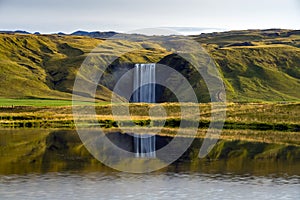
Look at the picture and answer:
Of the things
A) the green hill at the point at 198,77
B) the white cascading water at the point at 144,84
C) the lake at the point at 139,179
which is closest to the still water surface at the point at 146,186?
the lake at the point at 139,179

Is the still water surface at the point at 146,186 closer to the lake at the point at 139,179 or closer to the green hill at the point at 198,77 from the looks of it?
the lake at the point at 139,179

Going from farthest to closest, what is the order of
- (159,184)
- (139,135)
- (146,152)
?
(139,135) < (146,152) < (159,184)

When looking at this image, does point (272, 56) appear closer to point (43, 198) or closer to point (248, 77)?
point (248, 77)

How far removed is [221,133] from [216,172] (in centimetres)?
2778

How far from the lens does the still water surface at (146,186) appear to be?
3014cm

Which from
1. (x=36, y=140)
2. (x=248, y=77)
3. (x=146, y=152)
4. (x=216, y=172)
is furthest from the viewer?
(x=248, y=77)

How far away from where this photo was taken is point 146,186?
33.1m

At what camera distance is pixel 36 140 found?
5625 centimetres

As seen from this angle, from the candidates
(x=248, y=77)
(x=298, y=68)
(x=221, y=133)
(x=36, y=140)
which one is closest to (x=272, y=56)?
(x=298, y=68)

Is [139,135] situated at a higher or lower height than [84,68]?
lower

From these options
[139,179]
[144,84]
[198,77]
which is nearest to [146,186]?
[139,179]

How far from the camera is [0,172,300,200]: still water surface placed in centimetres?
3014

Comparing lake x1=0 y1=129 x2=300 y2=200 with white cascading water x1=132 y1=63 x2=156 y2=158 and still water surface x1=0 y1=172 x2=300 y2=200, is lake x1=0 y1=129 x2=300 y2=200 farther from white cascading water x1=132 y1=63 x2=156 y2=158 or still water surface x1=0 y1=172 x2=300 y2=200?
white cascading water x1=132 y1=63 x2=156 y2=158

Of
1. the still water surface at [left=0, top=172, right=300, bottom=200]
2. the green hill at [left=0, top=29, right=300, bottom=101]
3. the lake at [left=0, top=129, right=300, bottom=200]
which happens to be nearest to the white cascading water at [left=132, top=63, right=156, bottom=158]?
the green hill at [left=0, top=29, right=300, bottom=101]
